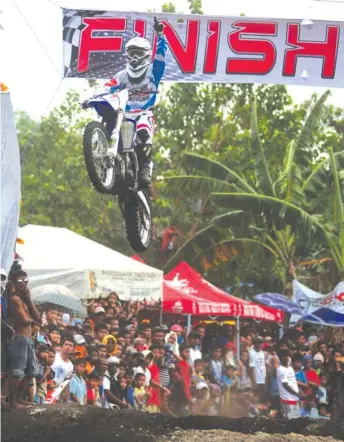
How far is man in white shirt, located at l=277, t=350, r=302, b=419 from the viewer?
15375mm

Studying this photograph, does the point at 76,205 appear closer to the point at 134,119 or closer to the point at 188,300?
the point at 188,300

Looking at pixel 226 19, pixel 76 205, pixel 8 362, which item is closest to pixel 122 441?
pixel 8 362

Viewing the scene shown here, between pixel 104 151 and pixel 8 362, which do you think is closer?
pixel 104 151

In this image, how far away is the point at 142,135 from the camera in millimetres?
10539

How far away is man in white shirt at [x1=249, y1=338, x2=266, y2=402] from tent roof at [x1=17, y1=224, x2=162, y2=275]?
280 cm

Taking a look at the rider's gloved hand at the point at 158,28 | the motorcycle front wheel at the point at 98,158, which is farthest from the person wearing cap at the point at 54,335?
the rider's gloved hand at the point at 158,28

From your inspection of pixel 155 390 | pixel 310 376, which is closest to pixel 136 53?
pixel 155 390

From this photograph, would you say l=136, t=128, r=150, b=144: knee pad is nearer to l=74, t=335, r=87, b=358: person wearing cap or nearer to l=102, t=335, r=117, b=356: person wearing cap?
l=74, t=335, r=87, b=358: person wearing cap

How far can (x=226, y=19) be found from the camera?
37.0 ft

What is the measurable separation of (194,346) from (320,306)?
3369mm

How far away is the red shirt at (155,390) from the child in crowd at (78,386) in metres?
1.02

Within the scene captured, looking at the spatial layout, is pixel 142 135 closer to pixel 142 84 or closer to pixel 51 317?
pixel 142 84

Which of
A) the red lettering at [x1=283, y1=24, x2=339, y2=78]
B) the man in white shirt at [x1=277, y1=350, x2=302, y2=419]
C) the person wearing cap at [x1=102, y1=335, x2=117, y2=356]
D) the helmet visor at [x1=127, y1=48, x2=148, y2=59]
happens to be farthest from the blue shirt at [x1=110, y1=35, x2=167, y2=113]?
the man in white shirt at [x1=277, y1=350, x2=302, y2=419]

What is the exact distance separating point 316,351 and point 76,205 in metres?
7.84
